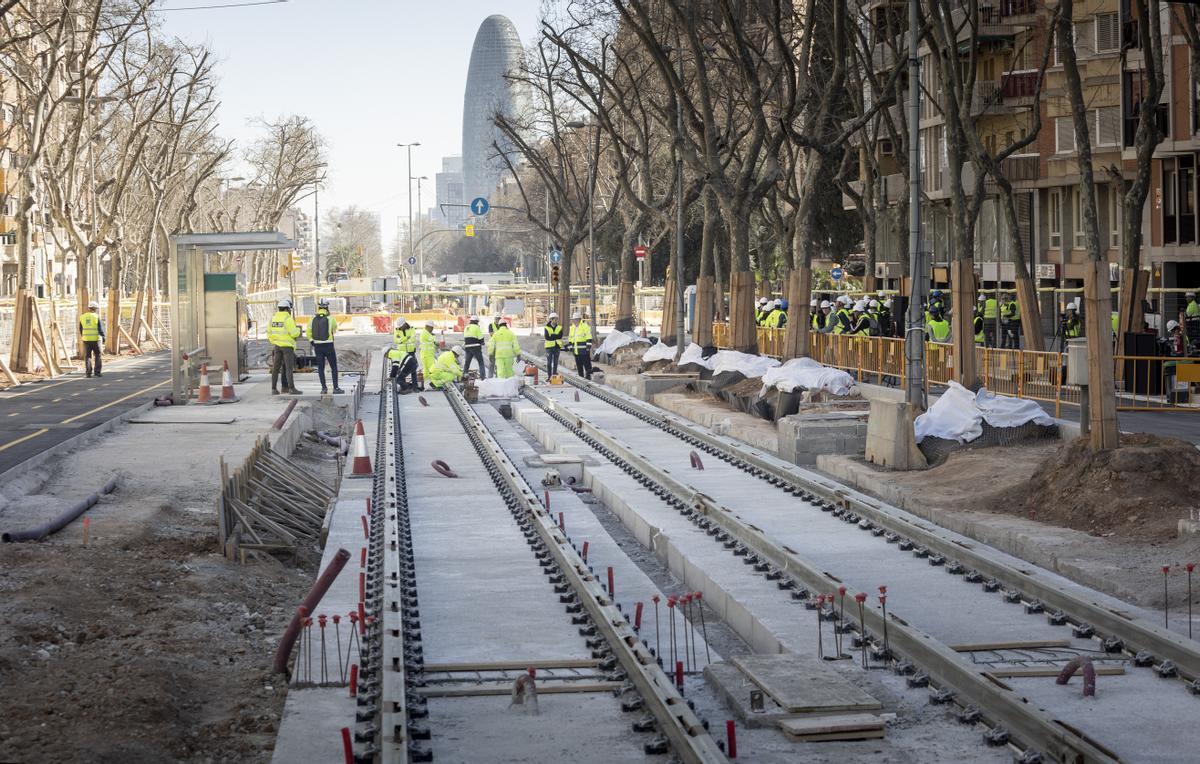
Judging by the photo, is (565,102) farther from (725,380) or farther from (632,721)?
(632,721)

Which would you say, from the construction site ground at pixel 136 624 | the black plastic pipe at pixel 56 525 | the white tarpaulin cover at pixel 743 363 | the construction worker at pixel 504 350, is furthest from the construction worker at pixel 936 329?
the black plastic pipe at pixel 56 525

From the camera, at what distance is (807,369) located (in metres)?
28.9

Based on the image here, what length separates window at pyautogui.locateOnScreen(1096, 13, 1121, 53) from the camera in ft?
176

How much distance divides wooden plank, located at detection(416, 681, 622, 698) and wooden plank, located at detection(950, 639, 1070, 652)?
8.60 feet

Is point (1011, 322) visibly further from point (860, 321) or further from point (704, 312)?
point (704, 312)

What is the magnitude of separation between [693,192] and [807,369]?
22.2 metres

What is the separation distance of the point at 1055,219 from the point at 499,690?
5391cm

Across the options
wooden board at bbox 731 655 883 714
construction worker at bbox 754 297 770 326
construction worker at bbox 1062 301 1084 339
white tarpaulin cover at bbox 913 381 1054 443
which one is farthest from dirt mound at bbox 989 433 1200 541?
construction worker at bbox 754 297 770 326

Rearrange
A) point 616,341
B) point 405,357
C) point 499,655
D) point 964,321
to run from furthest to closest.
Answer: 1. point 616,341
2. point 405,357
3. point 964,321
4. point 499,655

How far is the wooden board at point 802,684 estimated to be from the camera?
9.64 metres

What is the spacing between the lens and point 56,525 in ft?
55.8

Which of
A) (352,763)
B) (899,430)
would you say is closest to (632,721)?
(352,763)

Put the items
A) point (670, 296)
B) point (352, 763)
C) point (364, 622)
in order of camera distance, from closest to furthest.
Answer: point (352, 763), point (364, 622), point (670, 296)

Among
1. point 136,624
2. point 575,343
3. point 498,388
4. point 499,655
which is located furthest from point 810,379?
point 499,655
